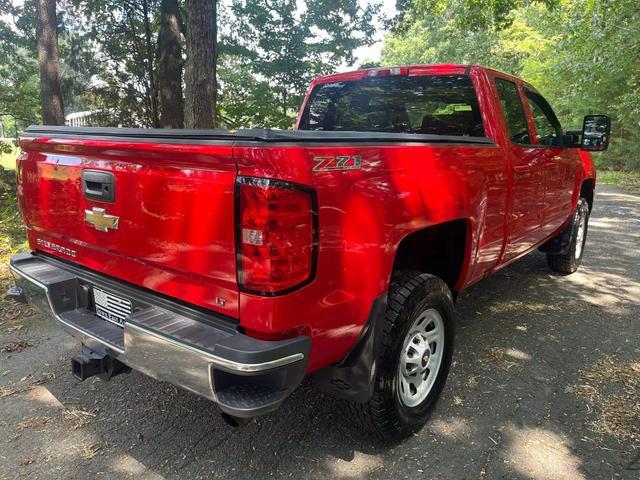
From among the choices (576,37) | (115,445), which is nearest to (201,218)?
(115,445)

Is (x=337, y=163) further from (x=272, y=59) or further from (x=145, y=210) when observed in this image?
(x=272, y=59)

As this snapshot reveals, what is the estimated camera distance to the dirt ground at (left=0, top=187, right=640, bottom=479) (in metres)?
2.30

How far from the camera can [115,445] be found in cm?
244

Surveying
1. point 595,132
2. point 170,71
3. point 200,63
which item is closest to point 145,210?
point 595,132

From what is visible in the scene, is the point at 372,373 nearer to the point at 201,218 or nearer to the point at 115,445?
the point at 201,218

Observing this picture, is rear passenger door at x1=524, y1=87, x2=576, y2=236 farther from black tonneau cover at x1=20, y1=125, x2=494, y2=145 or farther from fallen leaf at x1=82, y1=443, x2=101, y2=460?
fallen leaf at x1=82, y1=443, x2=101, y2=460

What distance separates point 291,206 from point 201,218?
0.38m

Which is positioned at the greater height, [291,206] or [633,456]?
[291,206]

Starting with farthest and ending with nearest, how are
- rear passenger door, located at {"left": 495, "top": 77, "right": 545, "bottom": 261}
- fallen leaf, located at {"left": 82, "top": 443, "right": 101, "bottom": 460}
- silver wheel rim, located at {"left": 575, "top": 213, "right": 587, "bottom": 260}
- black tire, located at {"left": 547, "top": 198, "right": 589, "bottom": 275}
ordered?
silver wheel rim, located at {"left": 575, "top": 213, "right": 587, "bottom": 260}, black tire, located at {"left": 547, "top": 198, "right": 589, "bottom": 275}, rear passenger door, located at {"left": 495, "top": 77, "right": 545, "bottom": 261}, fallen leaf, located at {"left": 82, "top": 443, "right": 101, "bottom": 460}

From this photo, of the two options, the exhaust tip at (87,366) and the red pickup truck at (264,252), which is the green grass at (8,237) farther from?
the exhaust tip at (87,366)

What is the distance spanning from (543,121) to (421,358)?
2.87 m

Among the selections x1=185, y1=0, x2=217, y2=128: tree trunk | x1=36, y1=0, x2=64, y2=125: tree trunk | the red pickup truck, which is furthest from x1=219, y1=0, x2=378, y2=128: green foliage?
the red pickup truck

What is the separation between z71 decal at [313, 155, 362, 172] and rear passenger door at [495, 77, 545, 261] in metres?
1.76

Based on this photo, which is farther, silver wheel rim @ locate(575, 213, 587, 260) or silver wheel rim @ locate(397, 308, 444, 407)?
silver wheel rim @ locate(575, 213, 587, 260)
